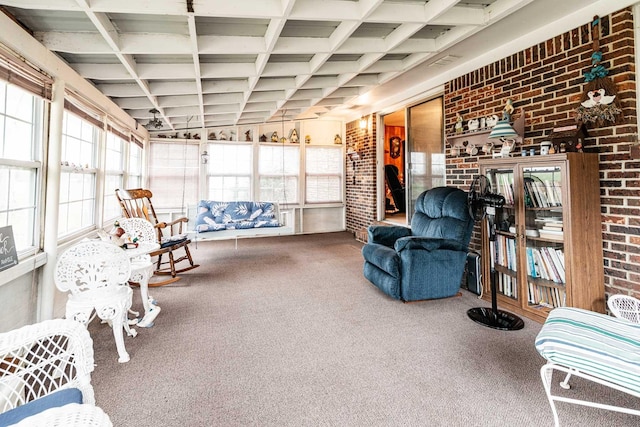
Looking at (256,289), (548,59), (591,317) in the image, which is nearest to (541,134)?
(548,59)

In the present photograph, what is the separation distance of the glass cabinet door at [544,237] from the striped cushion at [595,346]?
93 cm

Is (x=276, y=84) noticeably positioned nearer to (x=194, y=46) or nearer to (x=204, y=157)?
(x=194, y=46)

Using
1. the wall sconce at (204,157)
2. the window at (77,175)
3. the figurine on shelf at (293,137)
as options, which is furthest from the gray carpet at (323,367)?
the figurine on shelf at (293,137)

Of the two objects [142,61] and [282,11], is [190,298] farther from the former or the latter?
[282,11]

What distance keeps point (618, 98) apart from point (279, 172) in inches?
214

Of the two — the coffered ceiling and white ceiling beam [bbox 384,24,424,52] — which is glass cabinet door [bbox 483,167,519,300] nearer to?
the coffered ceiling

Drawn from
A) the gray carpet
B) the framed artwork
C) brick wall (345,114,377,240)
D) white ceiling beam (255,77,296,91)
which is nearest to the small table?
the gray carpet

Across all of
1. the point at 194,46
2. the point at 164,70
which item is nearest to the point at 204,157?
the point at 164,70

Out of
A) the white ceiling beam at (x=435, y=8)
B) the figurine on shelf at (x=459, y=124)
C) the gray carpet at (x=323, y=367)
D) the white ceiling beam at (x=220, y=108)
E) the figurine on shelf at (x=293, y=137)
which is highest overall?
the figurine on shelf at (x=293, y=137)

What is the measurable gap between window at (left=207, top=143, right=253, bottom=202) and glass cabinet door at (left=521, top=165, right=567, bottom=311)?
512 cm

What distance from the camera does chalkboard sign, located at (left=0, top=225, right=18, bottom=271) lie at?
5.61 ft

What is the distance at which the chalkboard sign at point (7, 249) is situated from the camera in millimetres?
1710

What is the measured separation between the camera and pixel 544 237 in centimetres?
253

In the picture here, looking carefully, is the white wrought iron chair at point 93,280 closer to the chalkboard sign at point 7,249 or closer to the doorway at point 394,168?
the chalkboard sign at point 7,249
